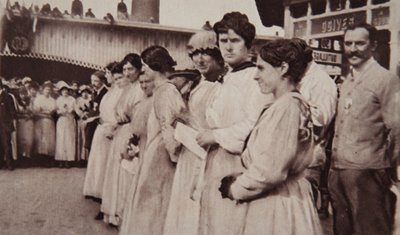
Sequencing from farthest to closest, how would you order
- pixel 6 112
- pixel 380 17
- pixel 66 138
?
pixel 66 138 < pixel 6 112 < pixel 380 17

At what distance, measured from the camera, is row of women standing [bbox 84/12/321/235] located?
1.54 m

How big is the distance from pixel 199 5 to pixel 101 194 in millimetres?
1292

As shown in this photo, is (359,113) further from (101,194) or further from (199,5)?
(101,194)

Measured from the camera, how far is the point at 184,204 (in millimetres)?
2090

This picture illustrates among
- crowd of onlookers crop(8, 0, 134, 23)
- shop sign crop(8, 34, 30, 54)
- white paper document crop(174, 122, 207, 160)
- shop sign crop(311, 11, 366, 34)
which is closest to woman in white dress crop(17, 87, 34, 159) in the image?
shop sign crop(8, 34, 30, 54)

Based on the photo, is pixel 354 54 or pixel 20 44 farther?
pixel 20 44

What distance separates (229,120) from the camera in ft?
5.95

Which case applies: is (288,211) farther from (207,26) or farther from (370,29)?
Answer: (207,26)

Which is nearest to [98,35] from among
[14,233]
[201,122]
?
[201,122]

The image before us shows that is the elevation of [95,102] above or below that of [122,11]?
below

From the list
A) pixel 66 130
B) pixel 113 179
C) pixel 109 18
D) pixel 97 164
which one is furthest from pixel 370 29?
pixel 66 130

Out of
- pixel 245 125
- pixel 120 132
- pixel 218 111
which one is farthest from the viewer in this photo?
pixel 120 132

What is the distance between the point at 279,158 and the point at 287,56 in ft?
0.95

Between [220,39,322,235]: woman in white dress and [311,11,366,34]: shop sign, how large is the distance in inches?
20.6
